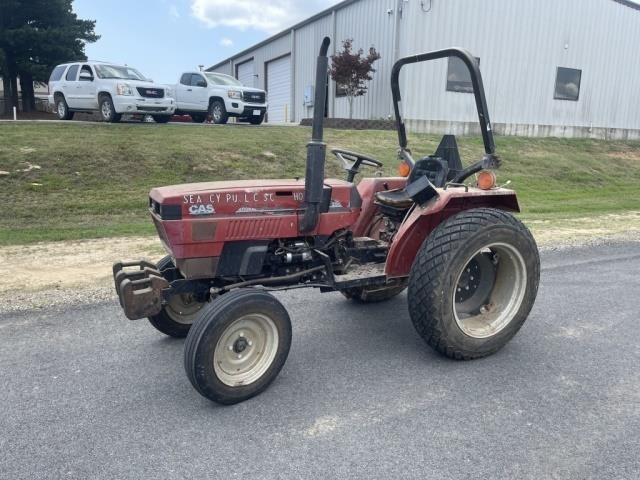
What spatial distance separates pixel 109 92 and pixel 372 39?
978 centimetres

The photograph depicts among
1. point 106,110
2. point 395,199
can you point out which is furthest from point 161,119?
point 395,199

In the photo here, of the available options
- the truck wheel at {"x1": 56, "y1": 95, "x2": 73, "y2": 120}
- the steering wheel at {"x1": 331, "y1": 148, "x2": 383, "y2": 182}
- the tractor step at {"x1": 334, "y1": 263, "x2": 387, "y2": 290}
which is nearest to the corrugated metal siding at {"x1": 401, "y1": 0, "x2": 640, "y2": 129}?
the truck wheel at {"x1": 56, "y1": 95, "x2": 73, "y2": 120}

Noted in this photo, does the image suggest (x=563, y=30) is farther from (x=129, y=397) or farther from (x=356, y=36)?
(x=129, y=397)

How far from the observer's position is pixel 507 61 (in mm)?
19625

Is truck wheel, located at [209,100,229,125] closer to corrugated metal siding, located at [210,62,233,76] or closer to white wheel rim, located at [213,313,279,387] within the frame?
white wheel rim, located at [213,313,279,387]

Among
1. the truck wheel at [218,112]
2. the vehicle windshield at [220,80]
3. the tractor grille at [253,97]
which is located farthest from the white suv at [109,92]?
the tractor grille at [253,97]

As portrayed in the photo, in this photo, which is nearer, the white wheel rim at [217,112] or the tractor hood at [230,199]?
the tractor hood at [230,199]

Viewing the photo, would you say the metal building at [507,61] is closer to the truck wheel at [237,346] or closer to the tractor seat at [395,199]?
the tractor seat at [395,199]

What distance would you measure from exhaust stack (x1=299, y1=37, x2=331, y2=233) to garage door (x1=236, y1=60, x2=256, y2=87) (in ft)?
96.9

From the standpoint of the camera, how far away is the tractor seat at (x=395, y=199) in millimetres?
3894

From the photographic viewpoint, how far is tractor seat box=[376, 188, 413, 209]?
12.8 ft

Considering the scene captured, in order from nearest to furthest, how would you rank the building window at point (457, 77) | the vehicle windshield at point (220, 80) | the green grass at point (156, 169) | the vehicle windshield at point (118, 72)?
the green grass at point (156, 169) → the vehicle windshield at point (118, 72) → the vehicle windshield at point (220, 80) → the building window at point (457, 77)

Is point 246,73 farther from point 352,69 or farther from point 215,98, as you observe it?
point 215,98

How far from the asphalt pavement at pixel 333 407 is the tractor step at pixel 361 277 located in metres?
0.50
